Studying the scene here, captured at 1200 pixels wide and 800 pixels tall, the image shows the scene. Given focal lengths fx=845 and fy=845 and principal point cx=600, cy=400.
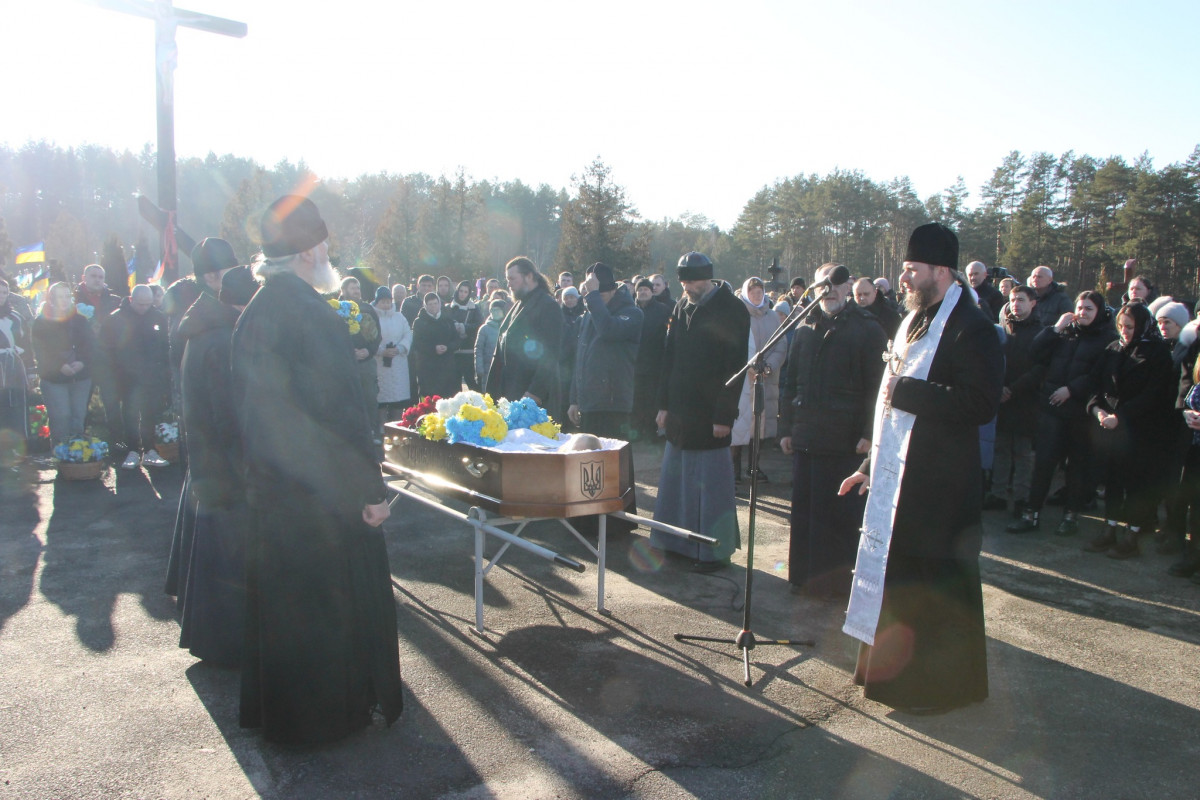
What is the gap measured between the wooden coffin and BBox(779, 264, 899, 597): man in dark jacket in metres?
1.30

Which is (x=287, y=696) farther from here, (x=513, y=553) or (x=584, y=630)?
(x=513, y=553)

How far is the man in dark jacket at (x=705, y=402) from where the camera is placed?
20.0ft

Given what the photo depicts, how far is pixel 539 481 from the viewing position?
4.67 meters

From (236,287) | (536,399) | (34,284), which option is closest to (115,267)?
(34,284)

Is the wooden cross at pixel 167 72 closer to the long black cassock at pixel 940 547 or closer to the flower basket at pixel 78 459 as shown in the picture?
the flower basket at pixel 78 459

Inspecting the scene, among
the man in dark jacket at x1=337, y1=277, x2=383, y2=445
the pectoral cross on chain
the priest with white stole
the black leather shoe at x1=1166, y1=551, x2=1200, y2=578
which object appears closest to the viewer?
the priest with white stole

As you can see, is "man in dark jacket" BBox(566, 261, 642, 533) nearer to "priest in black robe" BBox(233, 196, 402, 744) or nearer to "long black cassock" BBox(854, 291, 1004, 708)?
"long black cassock" BBox(854, 291, 1004, 708)

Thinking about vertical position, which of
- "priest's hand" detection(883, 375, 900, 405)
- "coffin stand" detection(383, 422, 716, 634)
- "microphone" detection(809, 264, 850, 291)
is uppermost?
"microphone" detection(809, 264, 850, 291)

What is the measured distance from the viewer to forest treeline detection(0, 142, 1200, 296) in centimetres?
4259

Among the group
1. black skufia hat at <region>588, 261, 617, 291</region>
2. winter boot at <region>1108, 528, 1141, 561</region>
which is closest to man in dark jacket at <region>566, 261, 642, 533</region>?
black skufia hat at <region>588, 261, 617, 291</region>

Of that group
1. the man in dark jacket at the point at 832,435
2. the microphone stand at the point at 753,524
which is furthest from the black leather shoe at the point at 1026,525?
the microphone stand at the point at 753,524

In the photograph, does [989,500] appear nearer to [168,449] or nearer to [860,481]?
[860,481]

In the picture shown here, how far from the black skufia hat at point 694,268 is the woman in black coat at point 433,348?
6.24 m

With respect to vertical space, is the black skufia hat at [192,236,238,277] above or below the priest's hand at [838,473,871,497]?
above
